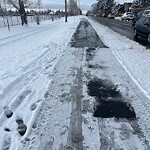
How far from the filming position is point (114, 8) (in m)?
102

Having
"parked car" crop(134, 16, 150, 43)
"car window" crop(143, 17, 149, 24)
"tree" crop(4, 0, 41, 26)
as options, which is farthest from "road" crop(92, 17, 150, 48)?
"tree" crop(4, 0, 41, 26)

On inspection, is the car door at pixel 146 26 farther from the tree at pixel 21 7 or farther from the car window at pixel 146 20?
the tree at pixel 21 7

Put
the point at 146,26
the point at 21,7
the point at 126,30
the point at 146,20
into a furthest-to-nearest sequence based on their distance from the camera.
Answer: the point at 21,7, the point at 126,30, the point at 146,20, the point at 146,26

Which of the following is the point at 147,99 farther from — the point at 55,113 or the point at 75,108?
the point at 55,113

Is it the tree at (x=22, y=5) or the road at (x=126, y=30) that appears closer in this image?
the road at (x=126, y=30)

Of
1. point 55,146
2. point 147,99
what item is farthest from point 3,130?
point 147,99

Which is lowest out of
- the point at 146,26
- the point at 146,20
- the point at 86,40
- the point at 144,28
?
the point at 86,40

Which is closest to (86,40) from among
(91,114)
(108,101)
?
(108,101)

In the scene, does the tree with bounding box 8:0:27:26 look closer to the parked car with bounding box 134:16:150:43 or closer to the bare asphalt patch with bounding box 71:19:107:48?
the bare asphalt patch with bounding box 71:19:107:48

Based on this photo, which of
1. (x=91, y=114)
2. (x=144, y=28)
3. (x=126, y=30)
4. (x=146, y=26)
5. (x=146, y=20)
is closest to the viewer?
(x=91, y=114)

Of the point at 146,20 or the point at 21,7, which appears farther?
the point at 21,7

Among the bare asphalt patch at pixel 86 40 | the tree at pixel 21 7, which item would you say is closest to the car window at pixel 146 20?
the bare asphalt patch at pixel 86 40

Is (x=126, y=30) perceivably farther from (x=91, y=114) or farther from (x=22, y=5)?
(x=91, y=114)

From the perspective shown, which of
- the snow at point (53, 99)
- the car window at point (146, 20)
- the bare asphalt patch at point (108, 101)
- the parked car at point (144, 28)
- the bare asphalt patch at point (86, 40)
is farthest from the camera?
the car window at point (146, 20)
